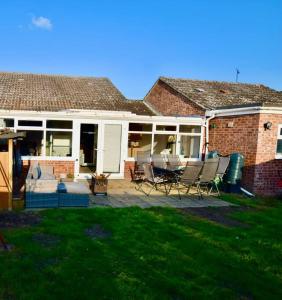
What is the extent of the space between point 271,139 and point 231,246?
630cm

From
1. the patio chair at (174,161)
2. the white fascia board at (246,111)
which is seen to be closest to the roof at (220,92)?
the white fascia board at (246,111)

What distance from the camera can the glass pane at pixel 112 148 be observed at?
12984 millimetres

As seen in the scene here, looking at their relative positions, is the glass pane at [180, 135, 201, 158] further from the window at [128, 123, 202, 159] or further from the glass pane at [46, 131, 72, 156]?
the glass pane at [46, 131, 72, 156]

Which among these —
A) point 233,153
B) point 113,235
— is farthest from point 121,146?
point 113,235

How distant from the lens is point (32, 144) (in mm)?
12477

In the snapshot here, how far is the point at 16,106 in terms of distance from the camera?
1487 centimetres

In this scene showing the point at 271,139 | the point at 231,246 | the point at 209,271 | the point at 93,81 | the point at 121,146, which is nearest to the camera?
the point at 209,271

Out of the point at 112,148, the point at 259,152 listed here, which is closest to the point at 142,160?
the point at 112,148

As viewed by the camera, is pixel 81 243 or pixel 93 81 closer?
pixel 81 243

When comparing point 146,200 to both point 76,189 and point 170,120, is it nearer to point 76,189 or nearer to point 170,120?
point 76,189

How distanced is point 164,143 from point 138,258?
9838 millimetres

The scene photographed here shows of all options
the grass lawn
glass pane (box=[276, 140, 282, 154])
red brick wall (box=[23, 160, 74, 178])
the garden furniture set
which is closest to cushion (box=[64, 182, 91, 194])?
the grass lawn

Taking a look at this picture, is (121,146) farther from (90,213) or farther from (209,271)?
(209,271)

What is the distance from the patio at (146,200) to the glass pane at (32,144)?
349cm
